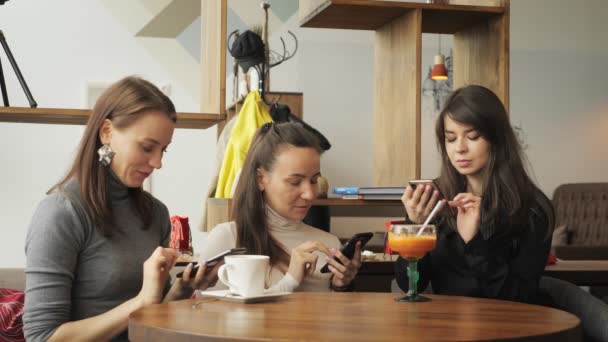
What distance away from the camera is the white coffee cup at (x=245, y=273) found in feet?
5.79

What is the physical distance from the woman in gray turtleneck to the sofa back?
6.61 meters

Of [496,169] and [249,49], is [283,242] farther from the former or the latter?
[249,49]

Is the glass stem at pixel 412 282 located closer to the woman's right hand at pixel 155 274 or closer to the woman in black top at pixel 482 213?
the woman in black top at pixel 482 213

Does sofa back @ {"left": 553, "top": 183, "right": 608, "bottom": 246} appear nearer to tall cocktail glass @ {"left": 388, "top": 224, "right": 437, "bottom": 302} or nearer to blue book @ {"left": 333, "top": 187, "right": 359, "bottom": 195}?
blue book @ {"left": 333, "top": 187, "right": 359, "bottom": 195}

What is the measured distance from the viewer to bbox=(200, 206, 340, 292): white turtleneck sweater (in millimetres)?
2127

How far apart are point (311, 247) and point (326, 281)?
0.80ft

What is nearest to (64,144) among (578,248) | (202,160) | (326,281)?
(202,160)

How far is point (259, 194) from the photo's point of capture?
229 centimetres

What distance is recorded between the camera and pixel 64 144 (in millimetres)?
7242

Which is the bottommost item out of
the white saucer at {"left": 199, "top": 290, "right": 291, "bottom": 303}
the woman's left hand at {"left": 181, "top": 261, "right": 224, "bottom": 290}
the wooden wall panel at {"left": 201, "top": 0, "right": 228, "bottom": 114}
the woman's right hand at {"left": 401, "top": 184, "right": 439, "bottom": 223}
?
the white saucer at {"left": 199, "top": 290, "right": 291, "bottom": 303}

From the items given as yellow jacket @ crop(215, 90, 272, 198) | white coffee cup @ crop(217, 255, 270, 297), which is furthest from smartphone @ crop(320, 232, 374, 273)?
yellow jacket @ crop(215, 90, 272, 198)

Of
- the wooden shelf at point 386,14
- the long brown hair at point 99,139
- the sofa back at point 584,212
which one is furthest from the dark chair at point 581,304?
the sofa back at point 584,212

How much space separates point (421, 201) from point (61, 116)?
1.41m

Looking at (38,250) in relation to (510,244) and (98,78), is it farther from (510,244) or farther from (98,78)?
(98,78)
